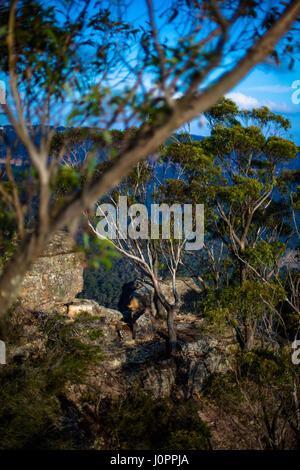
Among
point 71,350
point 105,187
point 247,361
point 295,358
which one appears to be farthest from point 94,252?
point 247,361

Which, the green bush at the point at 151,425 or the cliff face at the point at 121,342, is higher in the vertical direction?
the cliff face at the point at 121,342

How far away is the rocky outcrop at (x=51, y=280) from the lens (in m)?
11.5

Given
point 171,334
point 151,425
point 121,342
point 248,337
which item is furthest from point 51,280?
point 248,337

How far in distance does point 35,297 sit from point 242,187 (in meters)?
9.13

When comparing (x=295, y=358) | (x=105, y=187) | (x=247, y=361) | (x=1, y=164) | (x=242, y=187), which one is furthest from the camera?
(x=242, y=187)

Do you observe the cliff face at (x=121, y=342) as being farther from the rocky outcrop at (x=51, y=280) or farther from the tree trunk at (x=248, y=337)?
the tree trunk at (x=248, y=337)

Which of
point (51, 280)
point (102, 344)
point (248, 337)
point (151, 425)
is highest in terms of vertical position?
point (51, 280)

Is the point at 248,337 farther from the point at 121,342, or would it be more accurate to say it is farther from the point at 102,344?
the point at 102,344

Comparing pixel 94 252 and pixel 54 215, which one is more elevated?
pixel 54 215

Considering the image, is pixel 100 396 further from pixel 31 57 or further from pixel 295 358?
pixel 31 57

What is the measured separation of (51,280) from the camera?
40.3 feet

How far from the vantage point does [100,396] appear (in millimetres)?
7766

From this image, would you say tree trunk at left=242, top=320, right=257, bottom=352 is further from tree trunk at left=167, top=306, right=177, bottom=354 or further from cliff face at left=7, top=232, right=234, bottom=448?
tree trunk at left=167, top=306, right=177, bottom=354

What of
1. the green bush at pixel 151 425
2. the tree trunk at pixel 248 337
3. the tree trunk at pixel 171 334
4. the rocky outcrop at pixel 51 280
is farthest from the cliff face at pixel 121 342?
the tree trunk at pixel 248 337
